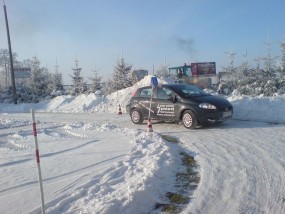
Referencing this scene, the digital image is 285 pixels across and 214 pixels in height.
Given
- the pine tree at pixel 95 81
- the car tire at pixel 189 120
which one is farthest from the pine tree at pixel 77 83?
the car tire at pixel 189 120

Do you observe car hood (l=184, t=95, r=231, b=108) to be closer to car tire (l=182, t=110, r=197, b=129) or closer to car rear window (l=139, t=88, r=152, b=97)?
car tire (l=182, t=110, r=197, b=129)

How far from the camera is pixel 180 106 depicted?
1278 centimetres

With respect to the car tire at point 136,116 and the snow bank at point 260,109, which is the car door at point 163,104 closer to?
the car tire at point 136,116

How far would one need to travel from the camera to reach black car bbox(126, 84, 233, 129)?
12.2 m

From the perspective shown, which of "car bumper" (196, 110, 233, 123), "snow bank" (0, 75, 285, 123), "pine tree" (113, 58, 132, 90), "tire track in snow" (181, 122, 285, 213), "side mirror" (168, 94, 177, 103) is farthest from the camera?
"pine tree" (113, 58, 132, 90)

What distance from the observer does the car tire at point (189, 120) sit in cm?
1239

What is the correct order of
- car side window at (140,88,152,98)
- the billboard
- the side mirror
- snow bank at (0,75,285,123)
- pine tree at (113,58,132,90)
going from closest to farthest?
the side mirror → snow bank at (0,75,285,123) → car side window at (140,88,152,98) → pine tree at (113,58,132,90) → the billboard

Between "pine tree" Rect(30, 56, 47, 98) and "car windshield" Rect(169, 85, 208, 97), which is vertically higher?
"pine tree" Rect(30, 56, 47, 98)

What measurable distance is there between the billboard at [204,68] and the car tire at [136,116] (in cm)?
3267

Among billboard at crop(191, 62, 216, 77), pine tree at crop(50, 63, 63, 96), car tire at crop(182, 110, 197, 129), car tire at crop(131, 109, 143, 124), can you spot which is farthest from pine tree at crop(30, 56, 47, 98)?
car tire at crop(182, 110, 197, 129)

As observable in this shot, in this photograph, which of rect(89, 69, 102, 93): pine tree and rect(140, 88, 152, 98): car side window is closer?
rect(140, 88, 152, 98): car side window

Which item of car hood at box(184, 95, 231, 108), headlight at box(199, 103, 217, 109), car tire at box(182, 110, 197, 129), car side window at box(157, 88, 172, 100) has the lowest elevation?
car tire at box(182, 110, 197, 129)

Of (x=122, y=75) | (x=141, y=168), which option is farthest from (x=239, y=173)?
(x=122, y=75)

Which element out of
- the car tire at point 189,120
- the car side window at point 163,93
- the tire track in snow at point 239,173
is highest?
the car side window at point 163,93
